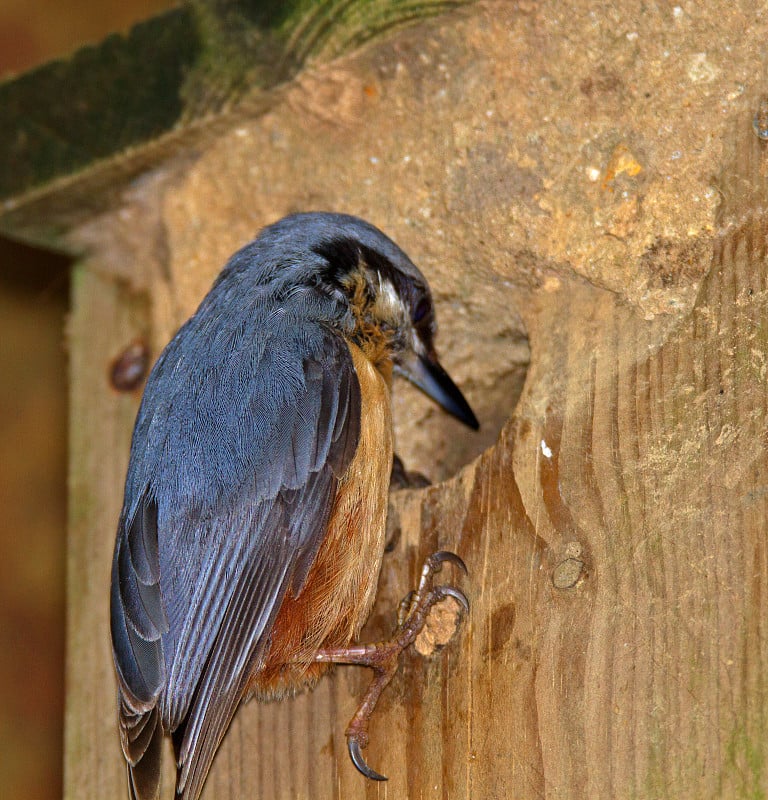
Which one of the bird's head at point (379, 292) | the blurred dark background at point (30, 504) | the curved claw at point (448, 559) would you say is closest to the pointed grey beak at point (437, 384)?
the bird's head at point (379, 292)

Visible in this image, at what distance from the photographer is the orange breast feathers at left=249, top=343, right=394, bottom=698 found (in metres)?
2.20

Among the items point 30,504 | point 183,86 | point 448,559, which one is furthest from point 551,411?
point 30,504

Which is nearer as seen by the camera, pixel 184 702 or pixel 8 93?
pixel 184 702

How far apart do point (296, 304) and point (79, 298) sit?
0.94m

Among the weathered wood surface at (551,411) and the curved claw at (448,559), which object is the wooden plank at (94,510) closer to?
the weathered wood surface at (551,411)

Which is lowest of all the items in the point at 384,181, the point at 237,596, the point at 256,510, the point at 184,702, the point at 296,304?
the point at 184,702

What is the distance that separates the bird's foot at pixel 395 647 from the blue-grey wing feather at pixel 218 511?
8.4 inches

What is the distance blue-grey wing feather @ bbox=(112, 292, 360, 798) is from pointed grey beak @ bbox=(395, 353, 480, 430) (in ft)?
1.26

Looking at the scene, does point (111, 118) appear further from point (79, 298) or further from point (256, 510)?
point (256, 510)

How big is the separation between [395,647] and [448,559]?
201mm

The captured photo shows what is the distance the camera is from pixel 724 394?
180cm

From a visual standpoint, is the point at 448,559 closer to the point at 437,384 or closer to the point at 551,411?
the point at 551,411

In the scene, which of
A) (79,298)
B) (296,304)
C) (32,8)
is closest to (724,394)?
(296,304)

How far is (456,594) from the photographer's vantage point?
80.3 inches
